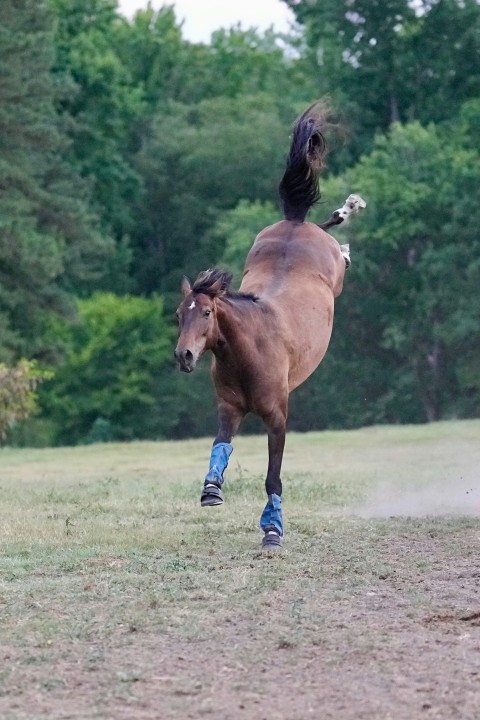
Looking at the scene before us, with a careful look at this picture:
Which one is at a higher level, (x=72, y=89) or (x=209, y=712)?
(x=72, y=89)

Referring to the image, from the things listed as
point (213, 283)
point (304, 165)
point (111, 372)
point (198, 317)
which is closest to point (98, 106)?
point (111, 372)

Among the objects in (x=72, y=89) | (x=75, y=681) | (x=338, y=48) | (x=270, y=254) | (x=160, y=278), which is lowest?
(x=75, y=681)

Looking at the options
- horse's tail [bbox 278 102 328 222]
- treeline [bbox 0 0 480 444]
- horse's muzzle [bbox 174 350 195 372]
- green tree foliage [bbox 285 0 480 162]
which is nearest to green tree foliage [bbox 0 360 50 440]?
treeline [bbox 0 0 480 444]

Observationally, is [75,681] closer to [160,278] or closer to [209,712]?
[209,712]

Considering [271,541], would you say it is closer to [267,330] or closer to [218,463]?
[218,463]

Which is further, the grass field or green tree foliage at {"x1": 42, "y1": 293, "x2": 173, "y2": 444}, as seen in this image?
green tree foliage at {"x1": 42, "y1": 293, "x2": 173, "y2": 444}

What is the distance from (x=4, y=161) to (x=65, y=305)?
16.3 ft

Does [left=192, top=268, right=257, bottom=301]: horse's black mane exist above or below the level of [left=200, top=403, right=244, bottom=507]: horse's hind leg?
above

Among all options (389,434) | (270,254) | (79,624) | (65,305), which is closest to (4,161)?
(65,305)

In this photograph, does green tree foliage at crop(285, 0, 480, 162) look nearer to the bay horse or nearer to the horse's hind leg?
the bay horse

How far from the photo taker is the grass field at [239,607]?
5562 mm

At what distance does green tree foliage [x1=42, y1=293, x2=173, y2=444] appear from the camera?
49.9 meters

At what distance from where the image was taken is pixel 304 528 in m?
10.6

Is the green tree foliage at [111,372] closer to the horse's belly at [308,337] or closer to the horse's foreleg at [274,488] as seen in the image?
the horse's belly at [308,337]
